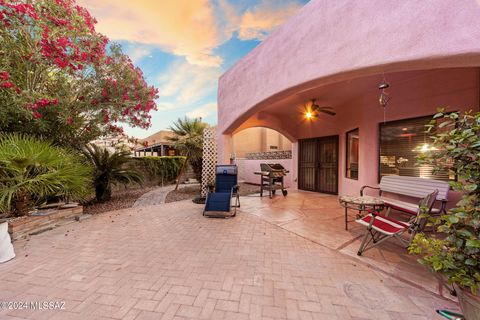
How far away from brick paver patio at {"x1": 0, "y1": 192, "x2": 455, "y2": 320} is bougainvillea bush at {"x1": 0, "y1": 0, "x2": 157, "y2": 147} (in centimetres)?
247

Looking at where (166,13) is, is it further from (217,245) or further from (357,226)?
(357,226)

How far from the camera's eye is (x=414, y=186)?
12.5 ft

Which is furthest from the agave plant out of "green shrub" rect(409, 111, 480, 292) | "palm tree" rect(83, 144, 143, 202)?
"green shrub" rect(409, 111, 480, 292)

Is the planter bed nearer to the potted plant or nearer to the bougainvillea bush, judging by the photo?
the bougainvillea bush

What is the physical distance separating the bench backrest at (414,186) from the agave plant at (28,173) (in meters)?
6.94

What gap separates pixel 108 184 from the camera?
18.7ft

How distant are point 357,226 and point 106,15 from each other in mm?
7589

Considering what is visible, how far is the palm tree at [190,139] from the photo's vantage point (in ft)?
24.2

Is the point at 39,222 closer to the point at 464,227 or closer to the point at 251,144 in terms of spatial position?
the point at 464,227

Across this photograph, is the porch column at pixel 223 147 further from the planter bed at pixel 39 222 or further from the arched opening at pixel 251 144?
the arched opening at pixel 251 144

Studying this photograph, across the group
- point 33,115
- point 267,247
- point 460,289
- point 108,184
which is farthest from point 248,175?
point 460,289

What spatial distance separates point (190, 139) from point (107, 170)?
2940 millimetres

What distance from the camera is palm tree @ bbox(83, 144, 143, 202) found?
5.52 m

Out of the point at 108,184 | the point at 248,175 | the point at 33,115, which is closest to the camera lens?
the point at 33,115
